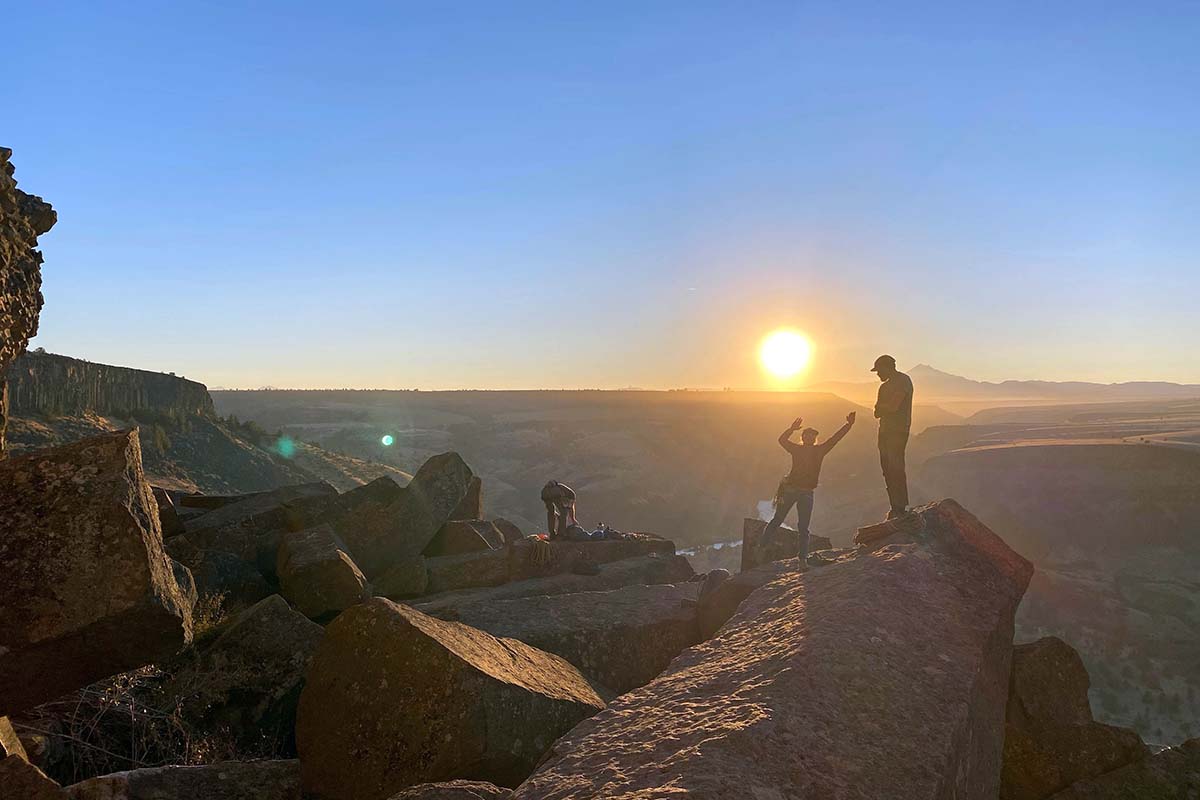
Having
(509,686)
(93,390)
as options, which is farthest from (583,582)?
(93,390)

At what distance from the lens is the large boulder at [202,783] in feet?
10.6

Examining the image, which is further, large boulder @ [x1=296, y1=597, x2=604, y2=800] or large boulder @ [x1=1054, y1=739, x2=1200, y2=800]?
large boulder @ [x1=1054, y1=739, x2=1200, y2=800]

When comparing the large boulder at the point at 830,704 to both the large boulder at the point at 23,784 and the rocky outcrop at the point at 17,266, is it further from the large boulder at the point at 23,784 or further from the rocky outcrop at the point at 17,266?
the rocky outcrop at the point at 17,266

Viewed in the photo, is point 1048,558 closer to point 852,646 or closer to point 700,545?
point 700,545

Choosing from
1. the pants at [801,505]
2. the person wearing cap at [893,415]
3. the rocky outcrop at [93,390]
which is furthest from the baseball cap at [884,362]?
the rocky outcrop at [93,390]

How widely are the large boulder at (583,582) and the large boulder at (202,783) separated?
298 cm

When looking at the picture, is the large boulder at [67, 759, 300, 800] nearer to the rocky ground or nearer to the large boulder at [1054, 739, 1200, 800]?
the rocky ground

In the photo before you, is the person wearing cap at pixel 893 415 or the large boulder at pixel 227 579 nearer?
the large boulder at pixel 227 579

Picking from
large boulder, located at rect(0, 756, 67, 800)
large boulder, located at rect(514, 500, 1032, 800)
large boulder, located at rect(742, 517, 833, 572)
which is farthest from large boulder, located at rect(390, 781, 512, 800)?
large boulder, located at rect(742, 517, 833, 572)

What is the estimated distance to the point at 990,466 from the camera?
199ft

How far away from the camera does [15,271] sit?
4301mm

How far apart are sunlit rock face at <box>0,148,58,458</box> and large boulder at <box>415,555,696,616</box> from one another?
3898 mm

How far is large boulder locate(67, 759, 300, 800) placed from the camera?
10.6ft

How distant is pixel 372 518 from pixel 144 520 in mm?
6154
